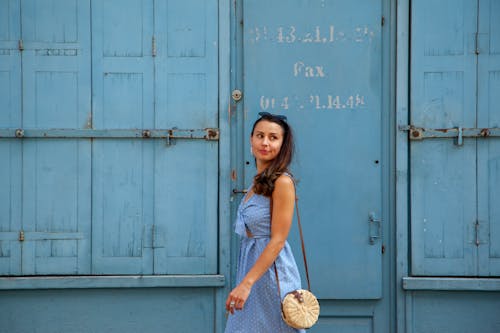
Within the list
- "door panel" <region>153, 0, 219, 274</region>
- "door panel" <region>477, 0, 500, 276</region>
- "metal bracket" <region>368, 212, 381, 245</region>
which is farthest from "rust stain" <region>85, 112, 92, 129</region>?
"door panel" <region>477, 0, 500, 276</region>

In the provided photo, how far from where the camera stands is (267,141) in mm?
3123

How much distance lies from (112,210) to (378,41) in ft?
6.57

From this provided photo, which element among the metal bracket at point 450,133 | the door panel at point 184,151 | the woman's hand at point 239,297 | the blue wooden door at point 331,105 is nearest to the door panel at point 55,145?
the door panel at point 184,151

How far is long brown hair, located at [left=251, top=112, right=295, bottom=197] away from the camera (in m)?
3.03

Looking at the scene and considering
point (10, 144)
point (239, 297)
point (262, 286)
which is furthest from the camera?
point (10, 144)

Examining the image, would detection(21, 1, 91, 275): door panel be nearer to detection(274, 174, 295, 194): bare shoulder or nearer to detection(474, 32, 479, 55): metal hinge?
detection(274, 174, 295, 194): bare shoulder

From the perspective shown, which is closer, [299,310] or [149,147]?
[299,310]

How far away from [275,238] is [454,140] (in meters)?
2.06

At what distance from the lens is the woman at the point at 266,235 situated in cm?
298

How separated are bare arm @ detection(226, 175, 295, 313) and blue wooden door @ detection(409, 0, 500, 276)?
1816mm

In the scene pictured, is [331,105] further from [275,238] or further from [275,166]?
[275,238]

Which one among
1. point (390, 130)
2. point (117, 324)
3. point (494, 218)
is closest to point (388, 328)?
point (494, 218)

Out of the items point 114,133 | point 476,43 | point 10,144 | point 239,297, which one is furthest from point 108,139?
point 476,43

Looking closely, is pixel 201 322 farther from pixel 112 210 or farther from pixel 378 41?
pixel 378 41
